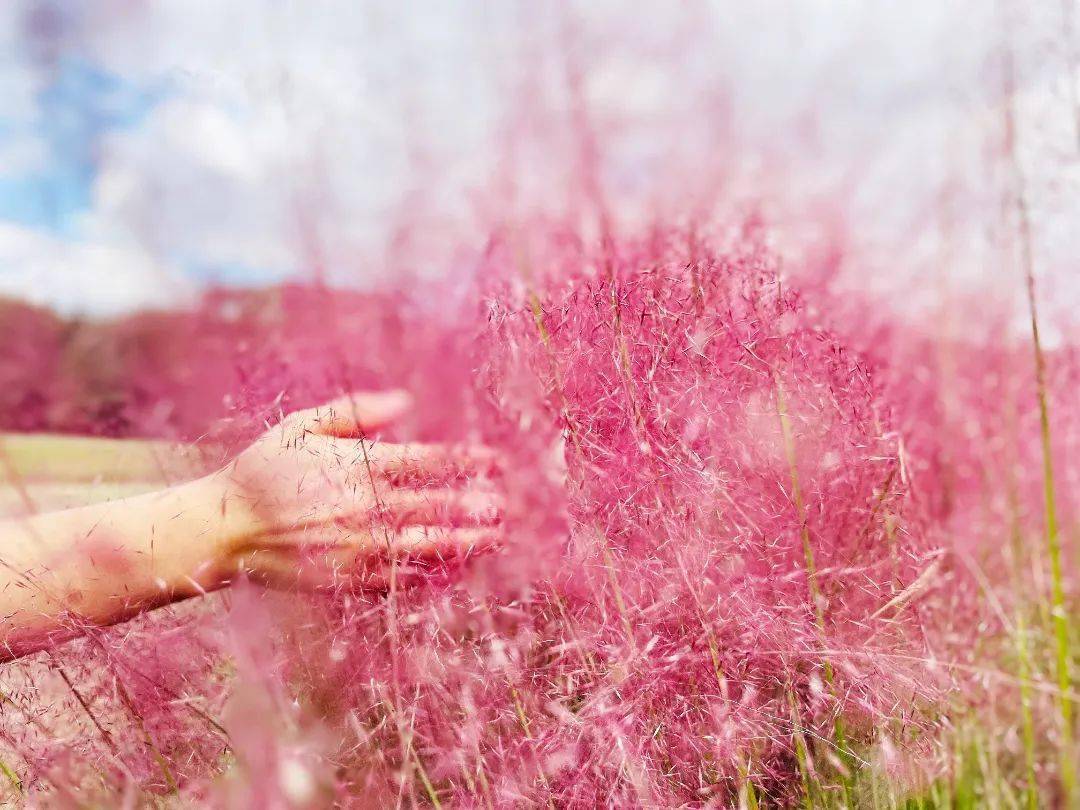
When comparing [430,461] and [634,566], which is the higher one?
[430,461]

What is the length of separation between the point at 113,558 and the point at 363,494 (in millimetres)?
358

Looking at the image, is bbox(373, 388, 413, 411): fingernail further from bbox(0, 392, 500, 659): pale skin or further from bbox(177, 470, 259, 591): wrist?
bbox(177, 470, 259, 591): wrist

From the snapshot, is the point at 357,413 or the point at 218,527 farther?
the point at 218,527

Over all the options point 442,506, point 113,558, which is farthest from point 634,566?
point 113,558

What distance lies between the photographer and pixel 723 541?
0.87 m

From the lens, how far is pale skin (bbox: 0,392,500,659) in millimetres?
845

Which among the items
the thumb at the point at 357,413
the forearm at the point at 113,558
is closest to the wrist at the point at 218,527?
the forearm at the point at 113,558

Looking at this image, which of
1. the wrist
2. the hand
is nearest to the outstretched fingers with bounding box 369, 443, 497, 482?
the hand

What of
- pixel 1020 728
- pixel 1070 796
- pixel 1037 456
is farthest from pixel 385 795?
pixel 1037 456

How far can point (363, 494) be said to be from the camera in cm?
85

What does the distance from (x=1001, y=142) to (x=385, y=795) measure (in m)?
1.00

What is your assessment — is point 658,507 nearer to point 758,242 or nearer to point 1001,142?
point 758,242

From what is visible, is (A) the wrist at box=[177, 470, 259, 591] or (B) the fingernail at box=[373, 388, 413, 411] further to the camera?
(A) the wrist at box=[177, 470, 259, 591]

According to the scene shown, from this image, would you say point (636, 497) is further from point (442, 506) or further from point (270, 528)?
point (270, 528)
